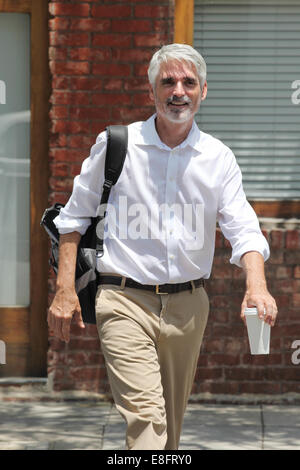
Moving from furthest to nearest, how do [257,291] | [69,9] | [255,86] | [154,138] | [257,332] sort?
[255,86]
[69,9]
[154,138]
[257,291]
[257,332]

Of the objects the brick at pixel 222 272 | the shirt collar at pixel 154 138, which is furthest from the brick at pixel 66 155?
the shirt collar at pixel 154 138

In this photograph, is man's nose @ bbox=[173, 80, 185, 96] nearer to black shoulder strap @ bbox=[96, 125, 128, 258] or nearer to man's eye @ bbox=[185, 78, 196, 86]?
man's eye @ bbox=[185, 78, 196, 86]

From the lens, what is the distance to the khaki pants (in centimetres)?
391

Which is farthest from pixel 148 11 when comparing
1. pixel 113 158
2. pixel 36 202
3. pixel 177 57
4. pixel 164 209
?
pixel 164 209

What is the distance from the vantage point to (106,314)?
163 inches

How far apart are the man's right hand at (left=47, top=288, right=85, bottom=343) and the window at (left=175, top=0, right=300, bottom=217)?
9.85 feet

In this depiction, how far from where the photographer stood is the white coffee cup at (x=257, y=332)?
145 inches

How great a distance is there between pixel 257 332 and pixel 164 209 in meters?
0.72

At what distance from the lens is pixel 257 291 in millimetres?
3867

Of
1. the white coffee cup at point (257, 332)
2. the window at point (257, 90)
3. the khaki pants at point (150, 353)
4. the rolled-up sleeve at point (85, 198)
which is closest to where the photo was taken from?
the white coffee cup at point (257, 332)

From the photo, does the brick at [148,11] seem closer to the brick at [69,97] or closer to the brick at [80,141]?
the brick at [69,97]

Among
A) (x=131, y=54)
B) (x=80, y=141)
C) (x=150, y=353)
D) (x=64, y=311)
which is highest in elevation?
(x=131, y=54)

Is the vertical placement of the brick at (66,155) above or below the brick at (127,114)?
below

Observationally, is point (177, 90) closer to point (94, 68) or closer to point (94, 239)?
point (94, 239)
